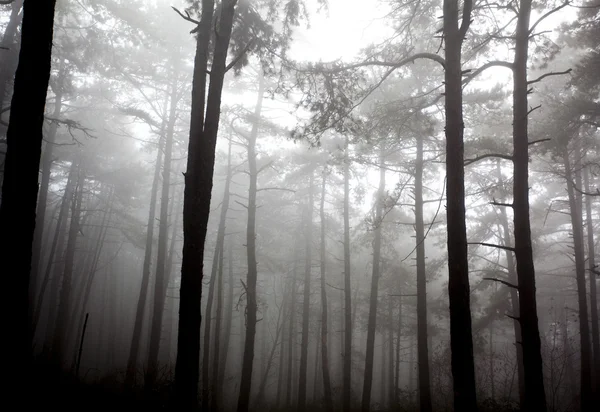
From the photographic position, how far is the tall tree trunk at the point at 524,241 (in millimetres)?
6310

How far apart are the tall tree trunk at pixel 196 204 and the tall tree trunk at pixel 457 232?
4127mm

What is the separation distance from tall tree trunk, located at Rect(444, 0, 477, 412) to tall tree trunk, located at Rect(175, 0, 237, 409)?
13.5 ft

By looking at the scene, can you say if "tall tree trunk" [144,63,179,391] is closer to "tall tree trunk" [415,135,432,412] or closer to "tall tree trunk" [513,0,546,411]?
"tall tree trunk" [415,135,432,412]

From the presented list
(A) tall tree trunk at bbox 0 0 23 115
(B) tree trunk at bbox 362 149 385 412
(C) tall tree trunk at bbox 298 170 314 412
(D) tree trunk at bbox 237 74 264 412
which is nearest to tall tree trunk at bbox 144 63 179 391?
(D) tree trunk at bbox 237 74 264 412

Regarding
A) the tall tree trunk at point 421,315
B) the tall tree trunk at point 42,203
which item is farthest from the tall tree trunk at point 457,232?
the tall tree trunk at point 42,203

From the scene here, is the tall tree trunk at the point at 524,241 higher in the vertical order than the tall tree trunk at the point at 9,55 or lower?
lower

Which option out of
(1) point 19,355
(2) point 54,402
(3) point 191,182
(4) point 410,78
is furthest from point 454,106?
(2) point 54,402

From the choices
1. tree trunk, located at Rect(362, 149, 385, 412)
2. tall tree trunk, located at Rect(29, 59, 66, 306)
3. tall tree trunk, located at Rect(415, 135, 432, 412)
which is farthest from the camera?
tall tree trunk, located at Rect(29, 59, 66, 306)

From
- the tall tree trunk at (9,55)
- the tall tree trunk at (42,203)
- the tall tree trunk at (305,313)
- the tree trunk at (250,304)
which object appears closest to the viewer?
the tall tree trunk at (9,55)

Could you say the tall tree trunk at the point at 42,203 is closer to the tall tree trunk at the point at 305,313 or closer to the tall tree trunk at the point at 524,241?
the tall tree trunk at the point at 305,313

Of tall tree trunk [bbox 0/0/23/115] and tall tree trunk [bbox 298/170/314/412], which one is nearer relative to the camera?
tall tree trunk [bbox 0/0/23/115]

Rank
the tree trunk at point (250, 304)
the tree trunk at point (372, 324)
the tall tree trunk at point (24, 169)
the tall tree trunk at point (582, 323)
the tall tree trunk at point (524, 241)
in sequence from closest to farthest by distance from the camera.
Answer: the tall tree trunk at point (24, 169) → the tall tree trunk at point (524, 241) → the tree trunk at point (250, 304) → the tall tree trunk at point (582, 323) → the tree trunk at point (372, 324)

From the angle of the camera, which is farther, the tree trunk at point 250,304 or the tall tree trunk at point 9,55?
the tree trunk at point 250,304

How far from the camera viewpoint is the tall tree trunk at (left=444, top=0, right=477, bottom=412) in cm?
535
